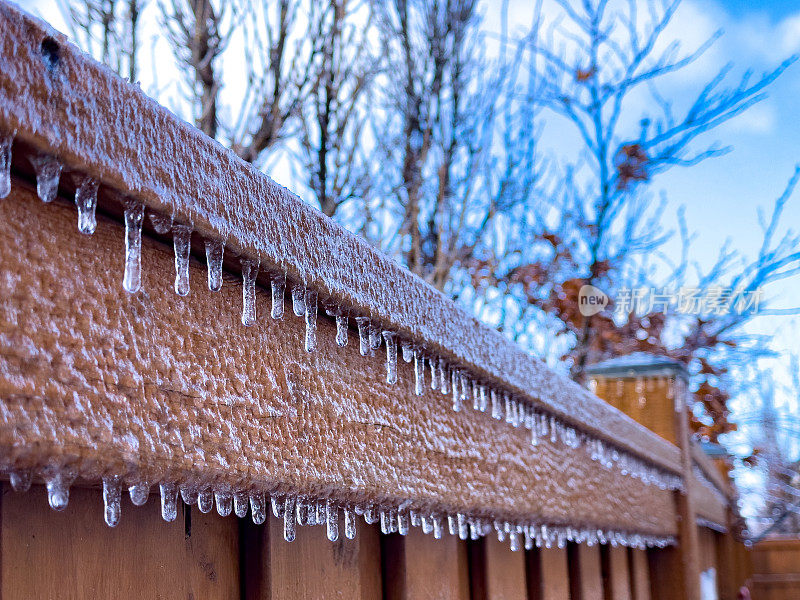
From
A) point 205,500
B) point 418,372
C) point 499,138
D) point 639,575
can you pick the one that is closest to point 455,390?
point 418,372

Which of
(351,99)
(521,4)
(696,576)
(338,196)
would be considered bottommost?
(696,576)

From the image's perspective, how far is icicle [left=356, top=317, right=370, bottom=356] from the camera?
0.67m

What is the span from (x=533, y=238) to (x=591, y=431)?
4402mm

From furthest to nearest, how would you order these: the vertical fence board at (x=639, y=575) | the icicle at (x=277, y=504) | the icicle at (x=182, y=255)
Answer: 1. the vertical fence board at (x=639, y=575)
2. the icicle at (x=277, y=504)
3. the icicle at (x=182, y=255)

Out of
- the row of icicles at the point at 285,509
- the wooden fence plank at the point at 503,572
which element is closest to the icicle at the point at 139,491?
the row of icicles at the point at 285,509

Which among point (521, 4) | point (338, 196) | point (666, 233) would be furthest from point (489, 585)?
point (666, 233)

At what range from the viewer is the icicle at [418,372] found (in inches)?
30.5

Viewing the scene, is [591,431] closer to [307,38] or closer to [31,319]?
[31,319]

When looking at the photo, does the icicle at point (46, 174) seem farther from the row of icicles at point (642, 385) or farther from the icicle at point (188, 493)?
the row of icicles at point (642, 385)

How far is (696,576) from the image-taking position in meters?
2.32

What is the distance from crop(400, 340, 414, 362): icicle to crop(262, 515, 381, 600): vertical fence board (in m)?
0.18

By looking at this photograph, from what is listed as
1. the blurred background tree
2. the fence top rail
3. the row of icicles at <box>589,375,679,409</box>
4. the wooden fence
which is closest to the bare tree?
the blurred background tree

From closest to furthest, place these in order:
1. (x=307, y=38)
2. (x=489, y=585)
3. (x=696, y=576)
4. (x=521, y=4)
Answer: (x=489, y=585) → (x=696, y=576) → (x=307, y=38) → (x=521, y=4)

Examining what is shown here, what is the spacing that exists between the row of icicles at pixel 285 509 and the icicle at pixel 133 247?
0.35 feet
